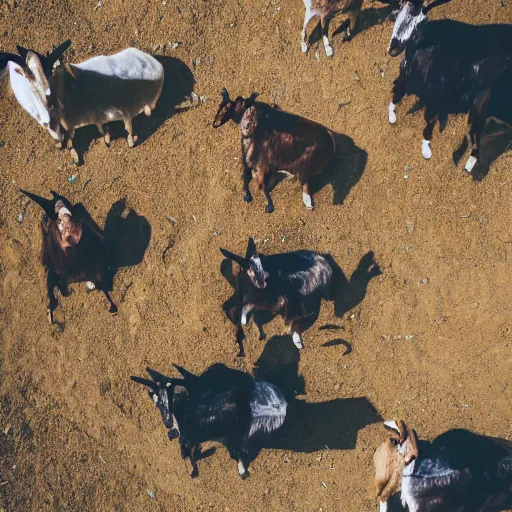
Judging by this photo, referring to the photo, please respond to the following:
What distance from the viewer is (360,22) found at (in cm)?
945

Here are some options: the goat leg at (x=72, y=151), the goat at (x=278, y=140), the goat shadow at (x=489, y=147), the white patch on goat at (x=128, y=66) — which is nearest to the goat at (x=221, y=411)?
the goat at (x=278, y=140)

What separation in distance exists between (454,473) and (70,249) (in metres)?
6.74

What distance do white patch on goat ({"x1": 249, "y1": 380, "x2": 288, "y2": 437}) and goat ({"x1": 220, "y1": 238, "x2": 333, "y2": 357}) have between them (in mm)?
857

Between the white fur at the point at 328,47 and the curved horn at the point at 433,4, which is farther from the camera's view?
the white fur at the point at 328,47

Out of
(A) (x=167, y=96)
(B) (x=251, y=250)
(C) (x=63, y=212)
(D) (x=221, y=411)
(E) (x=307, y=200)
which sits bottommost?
(D) (x=221, y=411)

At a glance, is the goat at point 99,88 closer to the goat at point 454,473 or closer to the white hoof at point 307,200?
the white hoof at point 307,200

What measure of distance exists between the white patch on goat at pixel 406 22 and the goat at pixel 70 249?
5679 mm

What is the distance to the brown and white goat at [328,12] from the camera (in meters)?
9.16

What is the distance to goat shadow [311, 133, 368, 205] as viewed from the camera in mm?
9398

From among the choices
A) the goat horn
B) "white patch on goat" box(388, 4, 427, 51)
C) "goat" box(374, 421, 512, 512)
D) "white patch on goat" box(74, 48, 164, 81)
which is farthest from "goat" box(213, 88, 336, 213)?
"goat" box(374, 421, 512, 512)

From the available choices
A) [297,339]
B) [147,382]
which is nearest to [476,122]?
[297,339]

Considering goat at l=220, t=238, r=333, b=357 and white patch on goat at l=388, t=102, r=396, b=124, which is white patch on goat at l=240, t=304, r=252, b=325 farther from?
white patch on goat at l=388, t=102, r=396, b=124

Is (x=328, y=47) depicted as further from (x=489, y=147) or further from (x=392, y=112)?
(x=489, y=147)

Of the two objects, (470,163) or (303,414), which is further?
(303,414)
